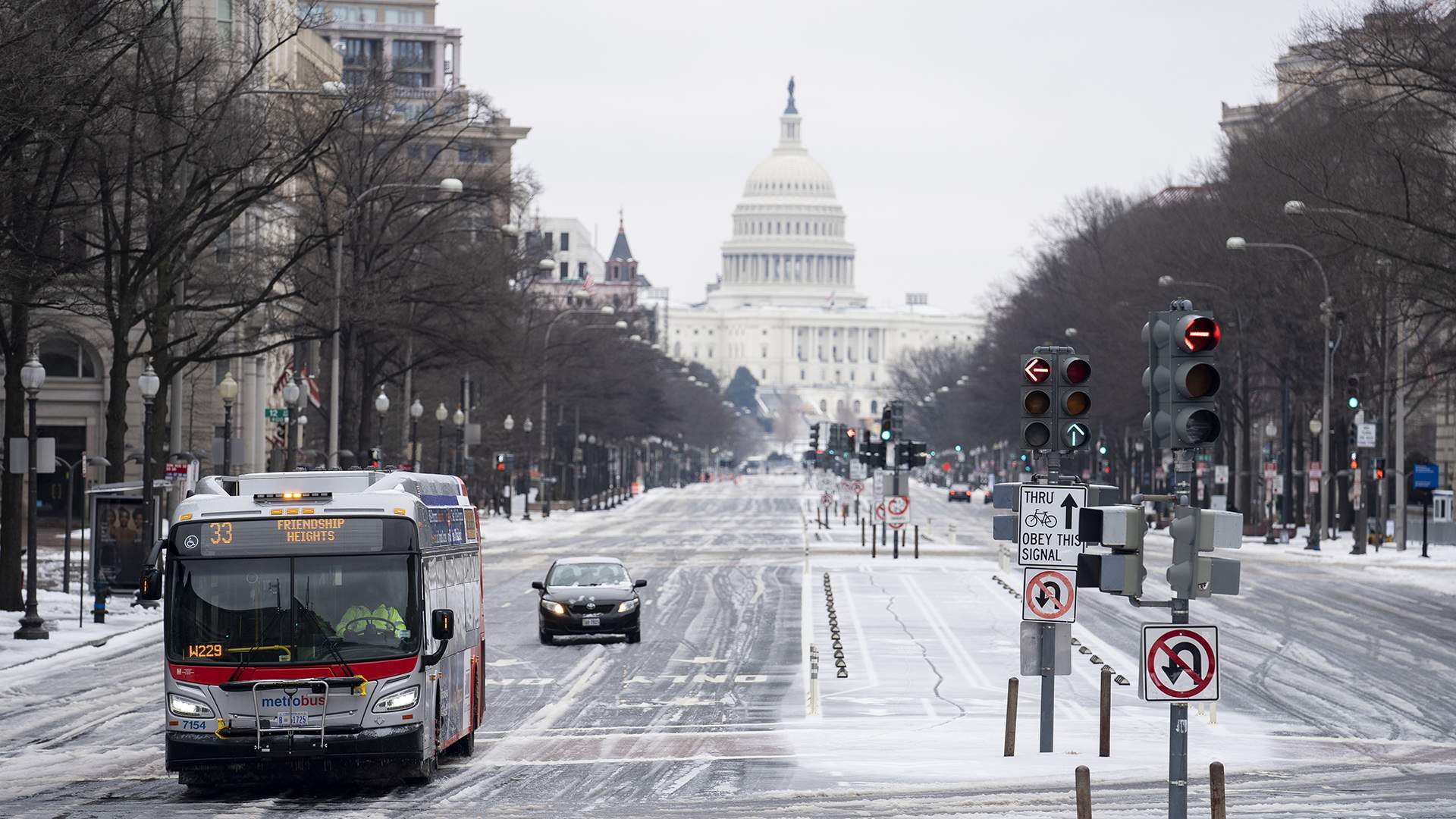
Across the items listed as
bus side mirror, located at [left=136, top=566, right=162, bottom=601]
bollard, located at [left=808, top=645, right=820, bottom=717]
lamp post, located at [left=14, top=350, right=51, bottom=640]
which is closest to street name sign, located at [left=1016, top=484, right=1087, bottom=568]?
bollard, located at [left=808, top=645, right=820, bottom=717]

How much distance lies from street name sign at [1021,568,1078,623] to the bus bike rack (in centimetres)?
634

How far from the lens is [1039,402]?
65.6 feet

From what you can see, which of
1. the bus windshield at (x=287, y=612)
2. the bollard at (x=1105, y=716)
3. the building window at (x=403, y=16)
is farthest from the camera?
the building window at (x=403, y=16)

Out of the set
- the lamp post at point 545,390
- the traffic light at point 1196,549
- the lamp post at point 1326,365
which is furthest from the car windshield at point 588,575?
the lamp post at point 545,390

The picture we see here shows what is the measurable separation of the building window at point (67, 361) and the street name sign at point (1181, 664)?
63078mm

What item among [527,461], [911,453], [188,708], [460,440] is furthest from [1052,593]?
[527,461]

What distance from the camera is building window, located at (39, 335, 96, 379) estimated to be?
7250 cm

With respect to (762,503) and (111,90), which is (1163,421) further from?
(762,503)

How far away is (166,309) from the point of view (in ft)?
129

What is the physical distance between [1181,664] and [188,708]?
8.17 m

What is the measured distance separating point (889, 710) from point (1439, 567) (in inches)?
1522

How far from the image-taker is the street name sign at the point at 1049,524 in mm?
19562

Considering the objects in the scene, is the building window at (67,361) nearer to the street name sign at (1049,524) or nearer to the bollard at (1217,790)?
the street name sign at (1049,524)

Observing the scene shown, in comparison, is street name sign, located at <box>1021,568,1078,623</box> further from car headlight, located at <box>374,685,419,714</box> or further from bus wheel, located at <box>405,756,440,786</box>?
car headlight, located at <box>374,685,419,714</box>
